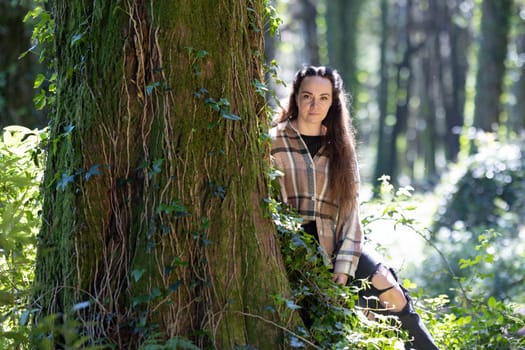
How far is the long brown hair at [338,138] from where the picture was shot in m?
5.21

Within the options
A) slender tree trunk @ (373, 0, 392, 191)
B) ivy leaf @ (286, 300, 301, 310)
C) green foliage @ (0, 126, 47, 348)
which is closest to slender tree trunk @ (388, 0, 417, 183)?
slender tree trunk @ (373, 0, 392, 191)

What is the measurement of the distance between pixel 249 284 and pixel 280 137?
1327mm

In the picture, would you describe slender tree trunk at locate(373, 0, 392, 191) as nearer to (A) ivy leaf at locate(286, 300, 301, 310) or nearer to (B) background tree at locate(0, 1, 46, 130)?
(B) background tree at locate(0, 1, 46, 130)

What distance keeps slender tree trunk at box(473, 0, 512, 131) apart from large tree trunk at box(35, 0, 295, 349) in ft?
55.2

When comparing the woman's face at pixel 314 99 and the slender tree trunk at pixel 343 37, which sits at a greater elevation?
the slender tree trunk at pixel 343 37

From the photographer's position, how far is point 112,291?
414 cm

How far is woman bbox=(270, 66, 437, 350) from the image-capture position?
5172 mm

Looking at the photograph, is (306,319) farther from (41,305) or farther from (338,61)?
(338,61)

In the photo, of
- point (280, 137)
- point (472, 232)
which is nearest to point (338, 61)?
point (472, 232)

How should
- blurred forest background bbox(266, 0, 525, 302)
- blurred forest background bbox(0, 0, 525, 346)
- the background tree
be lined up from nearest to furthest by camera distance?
the background tree → blurred forest background bbox(0, 0, 525, 346) → blurred forest background bbox(266, 0, 525, 302)

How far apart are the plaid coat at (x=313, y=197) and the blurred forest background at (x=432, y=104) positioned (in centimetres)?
46

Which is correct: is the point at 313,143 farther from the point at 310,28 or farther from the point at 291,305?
the point at 310,28

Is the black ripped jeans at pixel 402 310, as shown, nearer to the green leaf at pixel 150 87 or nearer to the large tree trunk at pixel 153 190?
the large tree trunk at pixel 153 190

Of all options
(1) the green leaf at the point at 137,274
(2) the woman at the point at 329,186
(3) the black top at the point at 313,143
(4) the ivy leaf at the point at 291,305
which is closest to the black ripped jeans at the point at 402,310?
(2) the woman at the point at 329,186
